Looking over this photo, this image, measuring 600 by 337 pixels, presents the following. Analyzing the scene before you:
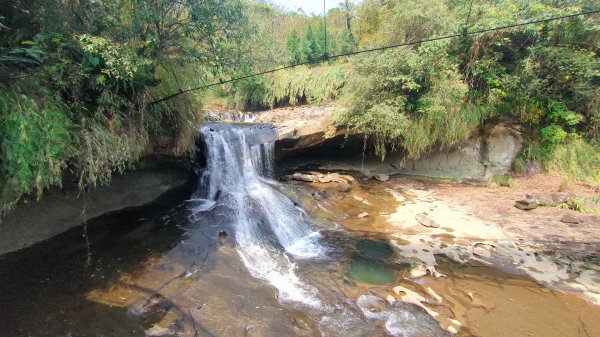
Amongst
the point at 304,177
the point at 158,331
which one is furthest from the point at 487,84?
the point at 158,331

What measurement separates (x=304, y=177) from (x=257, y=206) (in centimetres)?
248

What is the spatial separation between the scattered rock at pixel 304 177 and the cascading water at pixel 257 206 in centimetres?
Result: 78

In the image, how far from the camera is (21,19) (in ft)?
13.8

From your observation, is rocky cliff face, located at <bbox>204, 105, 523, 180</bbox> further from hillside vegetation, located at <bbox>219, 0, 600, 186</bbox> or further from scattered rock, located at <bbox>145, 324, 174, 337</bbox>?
scattered rock, located at <bbox>145, 324, 174, 337</bbox>

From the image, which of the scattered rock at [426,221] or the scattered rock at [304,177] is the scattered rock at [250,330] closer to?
the scattered rock at [426,221]

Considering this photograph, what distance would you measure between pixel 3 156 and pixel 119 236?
2628mm

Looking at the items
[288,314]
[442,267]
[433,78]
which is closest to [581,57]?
[433,78]

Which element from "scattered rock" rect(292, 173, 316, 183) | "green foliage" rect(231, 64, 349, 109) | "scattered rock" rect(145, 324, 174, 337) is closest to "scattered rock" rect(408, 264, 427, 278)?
"scattered rock" rect(145, 324, 174, 337)

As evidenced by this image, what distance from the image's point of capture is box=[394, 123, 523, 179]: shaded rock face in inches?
361

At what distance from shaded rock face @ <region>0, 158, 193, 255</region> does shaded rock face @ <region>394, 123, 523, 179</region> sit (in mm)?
6971

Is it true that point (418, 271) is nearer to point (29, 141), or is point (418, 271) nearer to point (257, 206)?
point (257, 206)

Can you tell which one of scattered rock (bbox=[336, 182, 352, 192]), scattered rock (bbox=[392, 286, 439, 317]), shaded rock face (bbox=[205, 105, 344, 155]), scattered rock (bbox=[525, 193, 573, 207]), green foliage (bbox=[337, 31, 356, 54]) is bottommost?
scattered rock (bbox=[392, 286, 439, 317])

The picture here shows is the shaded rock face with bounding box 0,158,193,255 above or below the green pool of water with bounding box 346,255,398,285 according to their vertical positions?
above

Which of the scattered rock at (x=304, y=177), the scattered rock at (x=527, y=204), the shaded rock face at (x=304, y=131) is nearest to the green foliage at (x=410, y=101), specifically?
the shaded rock face at (x=304, y=131)
